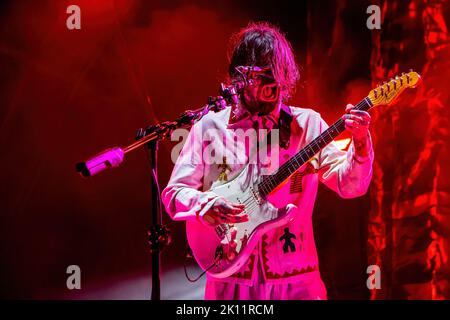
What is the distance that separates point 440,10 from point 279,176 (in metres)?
1.38

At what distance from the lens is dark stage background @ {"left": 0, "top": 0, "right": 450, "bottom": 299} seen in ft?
11.6

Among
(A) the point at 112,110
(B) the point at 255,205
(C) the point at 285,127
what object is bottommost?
(B) the point at 255,205

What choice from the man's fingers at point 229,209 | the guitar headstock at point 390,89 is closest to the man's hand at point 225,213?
the man's fingers at point 229,209

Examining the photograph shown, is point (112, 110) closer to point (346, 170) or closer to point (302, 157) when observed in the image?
point (302, 157)

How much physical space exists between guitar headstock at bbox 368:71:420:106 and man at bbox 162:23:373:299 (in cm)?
14

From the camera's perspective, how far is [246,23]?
366 cm

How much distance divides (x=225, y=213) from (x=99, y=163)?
22.6 inches

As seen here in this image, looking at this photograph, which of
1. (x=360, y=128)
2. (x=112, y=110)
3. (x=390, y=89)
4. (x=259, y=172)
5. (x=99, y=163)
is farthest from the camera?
(x=112, y=110)

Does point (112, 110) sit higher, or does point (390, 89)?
point (112, 110)

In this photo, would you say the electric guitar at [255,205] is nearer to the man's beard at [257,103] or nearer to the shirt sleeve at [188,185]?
the shirt sleeve at [188,185]

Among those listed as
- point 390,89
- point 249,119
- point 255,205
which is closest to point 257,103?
point 249,119

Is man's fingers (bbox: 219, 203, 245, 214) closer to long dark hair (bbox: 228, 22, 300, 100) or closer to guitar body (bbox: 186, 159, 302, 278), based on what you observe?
guitar body (bbox: 186, 159, 302, 278)

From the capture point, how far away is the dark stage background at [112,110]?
3.53 metres

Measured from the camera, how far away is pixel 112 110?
3650 mm
